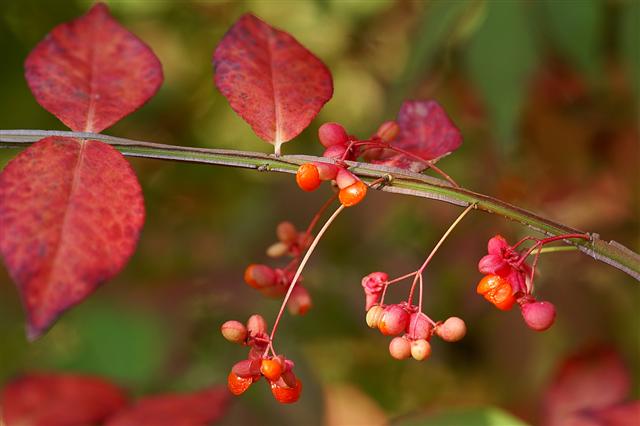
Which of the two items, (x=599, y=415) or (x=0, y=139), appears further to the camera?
(x=599, y=415)

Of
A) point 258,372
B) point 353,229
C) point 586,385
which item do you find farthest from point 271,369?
point 353,229

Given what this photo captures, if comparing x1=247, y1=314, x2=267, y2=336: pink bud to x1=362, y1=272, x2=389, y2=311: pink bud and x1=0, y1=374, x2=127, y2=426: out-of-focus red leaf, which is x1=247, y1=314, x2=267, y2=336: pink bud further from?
x1=0, y1=374, x2=127, y2=426: out-of-focus red leaf

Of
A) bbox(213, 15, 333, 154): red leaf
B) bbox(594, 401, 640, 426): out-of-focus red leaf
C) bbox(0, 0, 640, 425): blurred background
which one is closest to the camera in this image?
bbox(213, 15, 333, 154): red leaf

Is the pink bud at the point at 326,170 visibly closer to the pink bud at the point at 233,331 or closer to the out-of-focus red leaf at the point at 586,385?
the pink bud at the point at 233,331

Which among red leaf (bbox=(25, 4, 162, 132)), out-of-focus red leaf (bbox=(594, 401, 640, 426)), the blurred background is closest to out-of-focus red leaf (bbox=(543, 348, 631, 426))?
out-of-focus red leaf (bbox=(594, 401, 640, 426))

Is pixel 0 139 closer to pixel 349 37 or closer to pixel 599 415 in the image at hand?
pixel 599 415

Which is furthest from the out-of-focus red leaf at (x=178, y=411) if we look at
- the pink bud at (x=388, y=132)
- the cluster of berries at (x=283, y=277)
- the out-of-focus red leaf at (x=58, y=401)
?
the pink bud at (x=388, y=132)

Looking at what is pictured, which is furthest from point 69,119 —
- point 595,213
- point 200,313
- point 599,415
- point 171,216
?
point 595,213
